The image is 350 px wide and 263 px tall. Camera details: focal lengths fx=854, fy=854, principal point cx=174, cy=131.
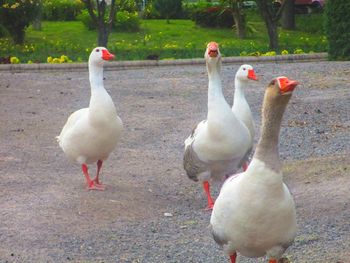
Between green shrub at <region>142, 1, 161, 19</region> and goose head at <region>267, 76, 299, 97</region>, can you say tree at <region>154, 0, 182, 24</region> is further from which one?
goose head at <region>267, 76, 299, 97</region>

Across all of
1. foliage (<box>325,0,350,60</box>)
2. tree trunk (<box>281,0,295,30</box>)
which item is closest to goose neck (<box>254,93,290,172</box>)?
foliage (<box>325,0,350,60</box>)

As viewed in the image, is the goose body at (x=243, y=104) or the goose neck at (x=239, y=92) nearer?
the goose body at (x=243, y=104)

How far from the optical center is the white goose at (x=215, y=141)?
745cm

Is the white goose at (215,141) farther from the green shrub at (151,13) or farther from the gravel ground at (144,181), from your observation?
the green shrub at (151,13)

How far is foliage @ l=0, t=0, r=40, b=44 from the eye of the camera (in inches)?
945

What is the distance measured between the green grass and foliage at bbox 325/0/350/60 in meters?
2.40

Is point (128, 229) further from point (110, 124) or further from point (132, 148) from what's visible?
point (132, 148)

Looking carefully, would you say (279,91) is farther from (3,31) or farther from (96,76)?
(3,31)

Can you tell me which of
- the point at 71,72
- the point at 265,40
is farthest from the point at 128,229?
the point at 265,40

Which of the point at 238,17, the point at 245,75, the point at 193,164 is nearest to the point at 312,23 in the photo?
the point at 238,17

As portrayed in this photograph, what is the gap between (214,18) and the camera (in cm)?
3222

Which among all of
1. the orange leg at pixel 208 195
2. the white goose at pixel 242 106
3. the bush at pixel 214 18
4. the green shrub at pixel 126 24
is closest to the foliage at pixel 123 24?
the green shrub at pixel 126 24

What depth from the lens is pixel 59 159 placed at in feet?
33.4

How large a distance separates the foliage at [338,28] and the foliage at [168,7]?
15146 millimetres
